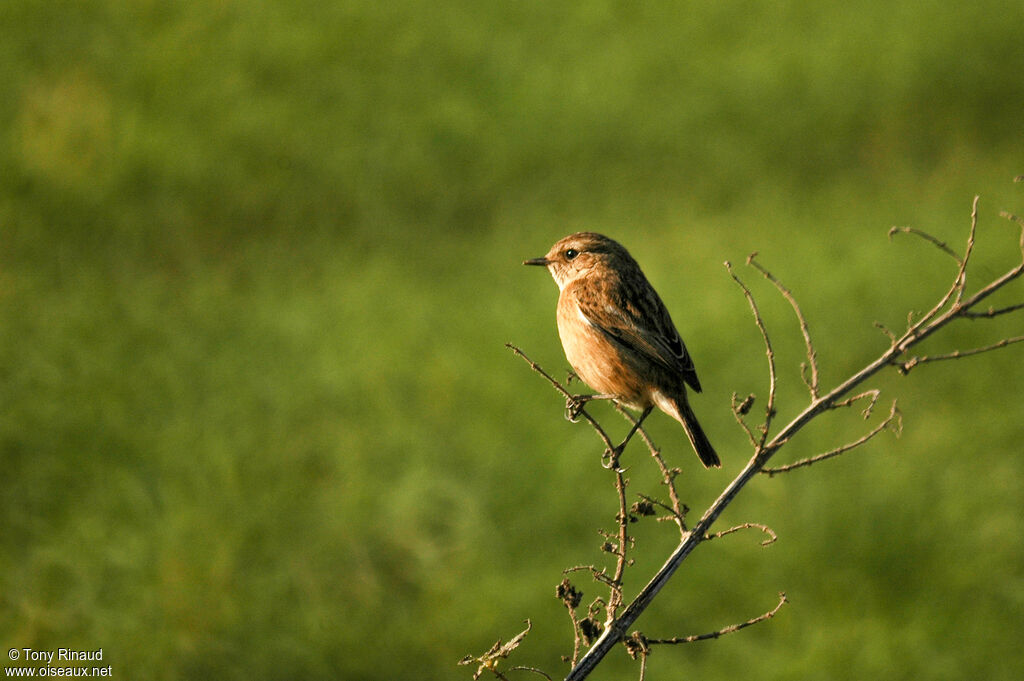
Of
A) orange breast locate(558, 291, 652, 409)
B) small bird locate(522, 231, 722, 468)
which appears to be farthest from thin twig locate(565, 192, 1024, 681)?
orange breast locate(558, 291, 652, 409)

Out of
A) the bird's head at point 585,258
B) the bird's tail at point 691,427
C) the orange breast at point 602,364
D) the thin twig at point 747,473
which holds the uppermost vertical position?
the bird's head at point 585,258

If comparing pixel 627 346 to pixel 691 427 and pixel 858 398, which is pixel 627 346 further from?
pixel 858 398

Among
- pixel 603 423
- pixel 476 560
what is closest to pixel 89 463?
pixel 476 560

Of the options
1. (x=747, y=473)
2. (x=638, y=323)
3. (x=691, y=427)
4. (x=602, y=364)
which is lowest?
(x=747, y=473)

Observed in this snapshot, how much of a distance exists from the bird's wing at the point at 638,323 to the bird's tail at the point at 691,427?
0.40ft

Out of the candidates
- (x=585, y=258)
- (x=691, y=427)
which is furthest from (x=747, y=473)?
(x=585, y=258)

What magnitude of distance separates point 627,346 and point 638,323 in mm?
213

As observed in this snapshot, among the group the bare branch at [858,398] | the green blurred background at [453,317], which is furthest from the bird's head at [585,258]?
the bare branch at [858,398]

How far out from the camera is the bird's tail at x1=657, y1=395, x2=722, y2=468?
4.80 meters

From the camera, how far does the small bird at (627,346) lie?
4922 millimetres

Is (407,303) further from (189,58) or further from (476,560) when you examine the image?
(189,58)

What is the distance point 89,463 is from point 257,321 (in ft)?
7.13

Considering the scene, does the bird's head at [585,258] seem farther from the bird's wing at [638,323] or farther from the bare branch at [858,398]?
the bare branch at [858,398]

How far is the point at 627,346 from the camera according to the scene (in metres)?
5.01
